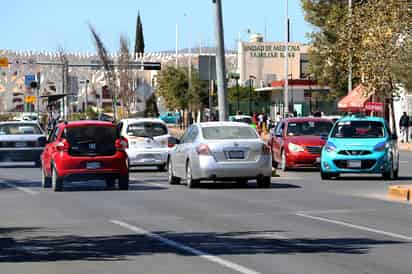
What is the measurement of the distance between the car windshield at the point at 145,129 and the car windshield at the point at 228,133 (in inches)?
Result: 296

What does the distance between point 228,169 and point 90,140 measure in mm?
3248

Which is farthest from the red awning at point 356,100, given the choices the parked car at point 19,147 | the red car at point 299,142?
the red car at point 299,142

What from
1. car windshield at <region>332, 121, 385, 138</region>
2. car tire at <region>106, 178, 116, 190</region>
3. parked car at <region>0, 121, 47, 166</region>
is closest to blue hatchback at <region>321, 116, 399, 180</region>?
car windshield at <region>332, 121, 385, 138</region>

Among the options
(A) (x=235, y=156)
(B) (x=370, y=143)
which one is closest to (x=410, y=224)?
(A) (x=235, y=156)

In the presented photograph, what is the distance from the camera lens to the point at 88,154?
25984 millimetres

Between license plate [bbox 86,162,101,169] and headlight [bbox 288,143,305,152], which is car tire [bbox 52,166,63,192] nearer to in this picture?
license plate [bbox 86,162,101,169]

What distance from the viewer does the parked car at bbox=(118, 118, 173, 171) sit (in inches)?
1345

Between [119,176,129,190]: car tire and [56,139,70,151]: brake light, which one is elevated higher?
[56,139,70,151]: brake light

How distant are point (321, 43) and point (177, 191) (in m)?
53.3

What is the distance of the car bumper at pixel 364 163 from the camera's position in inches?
1152

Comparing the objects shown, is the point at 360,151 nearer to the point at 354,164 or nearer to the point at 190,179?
the point at 354,164

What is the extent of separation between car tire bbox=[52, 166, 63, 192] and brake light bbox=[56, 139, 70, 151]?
0.49 m

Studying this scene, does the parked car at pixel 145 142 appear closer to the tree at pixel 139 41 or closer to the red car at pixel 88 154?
the red car at pixel 88 154

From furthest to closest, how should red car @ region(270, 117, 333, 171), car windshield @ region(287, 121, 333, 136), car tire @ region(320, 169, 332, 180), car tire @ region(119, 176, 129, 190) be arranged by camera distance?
car windshield @ region(287, 121, 333, 136), red car @ region(270, 117, 333, 171), car tire @ region(320, 169, 332, 180), car tire @ region(119, 176, 129, 190)
